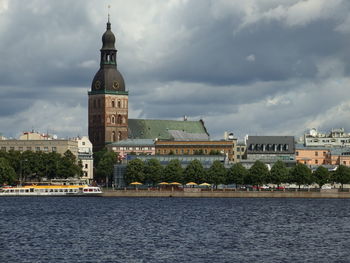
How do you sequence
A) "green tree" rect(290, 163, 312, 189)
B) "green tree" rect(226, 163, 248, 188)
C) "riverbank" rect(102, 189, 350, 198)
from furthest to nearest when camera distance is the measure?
"green tree" rect(226, 163, 248, 188)
"green tree" rect(290, 163, 312, 189)
"riverbank" rect(102, 189, 350, 198)

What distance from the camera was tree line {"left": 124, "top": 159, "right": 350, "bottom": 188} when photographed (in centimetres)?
18712

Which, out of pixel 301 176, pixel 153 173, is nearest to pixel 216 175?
pixel 153 173

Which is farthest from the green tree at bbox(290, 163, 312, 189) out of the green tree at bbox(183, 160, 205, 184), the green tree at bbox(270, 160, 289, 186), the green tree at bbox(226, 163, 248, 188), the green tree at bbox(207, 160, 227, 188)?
the green tree at bbox(183, 160, 205, 184)

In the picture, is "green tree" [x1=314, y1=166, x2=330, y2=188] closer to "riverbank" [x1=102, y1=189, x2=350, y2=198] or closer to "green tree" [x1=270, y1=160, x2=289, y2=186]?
"green tree" [x1=270, y1=160, x2=289, y2=186]

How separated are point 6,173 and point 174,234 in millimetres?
106750

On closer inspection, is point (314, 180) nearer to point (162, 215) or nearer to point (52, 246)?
point (162, 215)

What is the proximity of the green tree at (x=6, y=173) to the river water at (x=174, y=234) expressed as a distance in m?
53.9

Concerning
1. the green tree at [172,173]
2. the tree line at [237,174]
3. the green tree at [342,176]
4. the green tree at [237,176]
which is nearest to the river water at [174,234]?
the tree line at [237,174]

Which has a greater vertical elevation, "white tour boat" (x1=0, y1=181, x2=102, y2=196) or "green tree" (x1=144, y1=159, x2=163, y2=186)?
"green tree" (x1=144, y1=159, x2=163, y2=186)

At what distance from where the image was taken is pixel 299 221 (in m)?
112

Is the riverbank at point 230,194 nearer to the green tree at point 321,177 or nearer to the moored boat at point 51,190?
the moored boat at point 51,190

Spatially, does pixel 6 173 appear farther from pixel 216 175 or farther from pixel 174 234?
pixel 174 234

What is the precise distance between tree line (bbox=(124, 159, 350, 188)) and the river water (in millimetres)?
47227

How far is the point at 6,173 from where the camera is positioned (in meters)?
194
